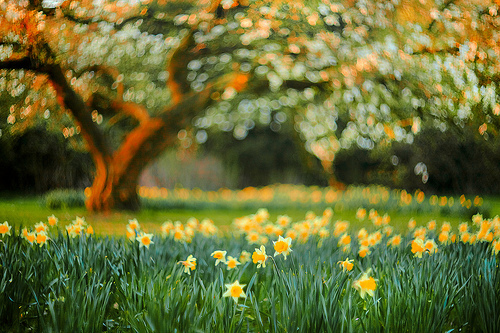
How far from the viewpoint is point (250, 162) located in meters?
19.0

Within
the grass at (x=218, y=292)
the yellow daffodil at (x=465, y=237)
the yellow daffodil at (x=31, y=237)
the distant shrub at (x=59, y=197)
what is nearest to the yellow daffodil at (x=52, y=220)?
the grass at (x=218, y=292)

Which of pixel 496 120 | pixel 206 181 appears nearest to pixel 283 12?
pixel 496 120

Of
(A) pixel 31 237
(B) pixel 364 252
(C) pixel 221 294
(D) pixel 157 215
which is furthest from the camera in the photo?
(D) pixel 157 215

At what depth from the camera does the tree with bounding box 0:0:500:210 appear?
3.05 meters

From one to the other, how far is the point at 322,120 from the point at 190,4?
634 cm

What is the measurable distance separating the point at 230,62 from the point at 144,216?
3372 mm

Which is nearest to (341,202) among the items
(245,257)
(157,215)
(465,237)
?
(157,215)

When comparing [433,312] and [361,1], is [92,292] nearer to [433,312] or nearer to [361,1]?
[433,312]

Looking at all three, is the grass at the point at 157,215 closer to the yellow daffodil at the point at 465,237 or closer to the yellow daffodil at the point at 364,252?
the yellow daffodil at the point at 465,237

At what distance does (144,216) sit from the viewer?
688 centimetres

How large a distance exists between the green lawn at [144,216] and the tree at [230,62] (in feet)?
2.10

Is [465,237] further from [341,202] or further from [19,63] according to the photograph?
[341,202]

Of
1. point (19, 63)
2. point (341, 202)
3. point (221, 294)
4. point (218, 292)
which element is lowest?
point (341, 202)

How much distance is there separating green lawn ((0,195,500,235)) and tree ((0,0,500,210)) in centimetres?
64
